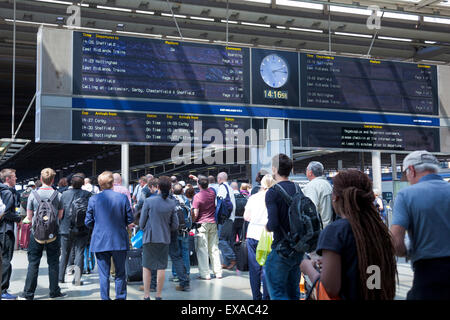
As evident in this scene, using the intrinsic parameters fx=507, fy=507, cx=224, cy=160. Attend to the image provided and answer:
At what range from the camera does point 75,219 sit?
7012mm

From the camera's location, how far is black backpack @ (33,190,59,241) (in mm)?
6195

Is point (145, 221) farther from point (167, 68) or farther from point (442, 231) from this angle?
point (442, 231)

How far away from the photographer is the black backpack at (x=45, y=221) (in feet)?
20.3

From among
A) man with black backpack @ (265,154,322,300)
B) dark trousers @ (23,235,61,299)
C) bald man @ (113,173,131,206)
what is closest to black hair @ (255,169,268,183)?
bald man @ (113,173,131,206)

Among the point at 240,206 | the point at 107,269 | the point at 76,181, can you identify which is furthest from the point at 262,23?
the point at 107,269

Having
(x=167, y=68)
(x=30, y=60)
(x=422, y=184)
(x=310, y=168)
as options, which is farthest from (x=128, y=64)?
(x=30, y=60)

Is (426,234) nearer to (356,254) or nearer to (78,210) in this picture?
(356,254)

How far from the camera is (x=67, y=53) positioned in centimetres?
741

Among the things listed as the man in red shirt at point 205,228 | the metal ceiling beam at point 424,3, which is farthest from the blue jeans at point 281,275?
the metal ceiling beam at point 424,3

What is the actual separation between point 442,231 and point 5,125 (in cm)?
2599

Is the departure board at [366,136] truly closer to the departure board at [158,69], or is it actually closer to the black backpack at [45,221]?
the departure board at [158,69]

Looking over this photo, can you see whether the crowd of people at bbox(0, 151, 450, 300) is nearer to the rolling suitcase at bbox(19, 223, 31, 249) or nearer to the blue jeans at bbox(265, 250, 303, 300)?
the blue jeans at bbox(265, 250, 303, 300)

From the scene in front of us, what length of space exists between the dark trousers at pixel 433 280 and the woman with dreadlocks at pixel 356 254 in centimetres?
39

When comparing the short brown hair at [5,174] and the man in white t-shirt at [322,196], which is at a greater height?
the short brown hair at [5,174]
